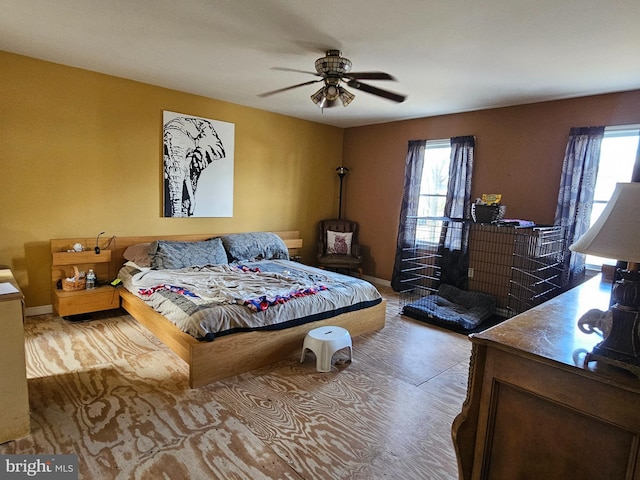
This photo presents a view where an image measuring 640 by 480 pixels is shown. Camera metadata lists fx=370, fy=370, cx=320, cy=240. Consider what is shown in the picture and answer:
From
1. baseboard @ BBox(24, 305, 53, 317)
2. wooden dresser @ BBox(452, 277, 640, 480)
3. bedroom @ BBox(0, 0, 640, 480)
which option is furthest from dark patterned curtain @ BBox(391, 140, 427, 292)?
baseboard @ BBox(24, 305, 53, 317)

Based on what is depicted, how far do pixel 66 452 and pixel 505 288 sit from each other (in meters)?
4.35

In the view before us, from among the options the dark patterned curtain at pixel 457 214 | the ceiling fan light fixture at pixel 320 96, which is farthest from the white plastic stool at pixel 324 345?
the dark patterned curtain at pixel 457 214

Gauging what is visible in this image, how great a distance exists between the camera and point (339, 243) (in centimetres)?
588

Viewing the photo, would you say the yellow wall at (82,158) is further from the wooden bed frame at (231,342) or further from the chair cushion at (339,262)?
the chair cushion at (339,262)

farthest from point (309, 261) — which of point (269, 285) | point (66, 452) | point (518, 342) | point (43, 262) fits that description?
point (518, 342)

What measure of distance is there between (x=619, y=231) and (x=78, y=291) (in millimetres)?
4266

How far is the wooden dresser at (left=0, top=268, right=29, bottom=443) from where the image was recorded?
1.94 metres

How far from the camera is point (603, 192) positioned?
3.90 metres

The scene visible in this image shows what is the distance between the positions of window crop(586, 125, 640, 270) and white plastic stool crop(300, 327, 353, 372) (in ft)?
9.26

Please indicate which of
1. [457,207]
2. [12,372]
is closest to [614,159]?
[457,207]

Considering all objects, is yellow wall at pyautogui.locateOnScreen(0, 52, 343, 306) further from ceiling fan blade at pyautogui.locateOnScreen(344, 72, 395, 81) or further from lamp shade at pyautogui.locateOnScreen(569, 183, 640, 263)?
lamp shade at pyautogui.locateOnScreen(569, 183, 640, 263)

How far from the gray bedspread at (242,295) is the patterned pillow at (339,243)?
1511 millimetres

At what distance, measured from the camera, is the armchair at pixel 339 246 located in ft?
18.3

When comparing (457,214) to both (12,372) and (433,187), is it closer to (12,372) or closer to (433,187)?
(433,187)
